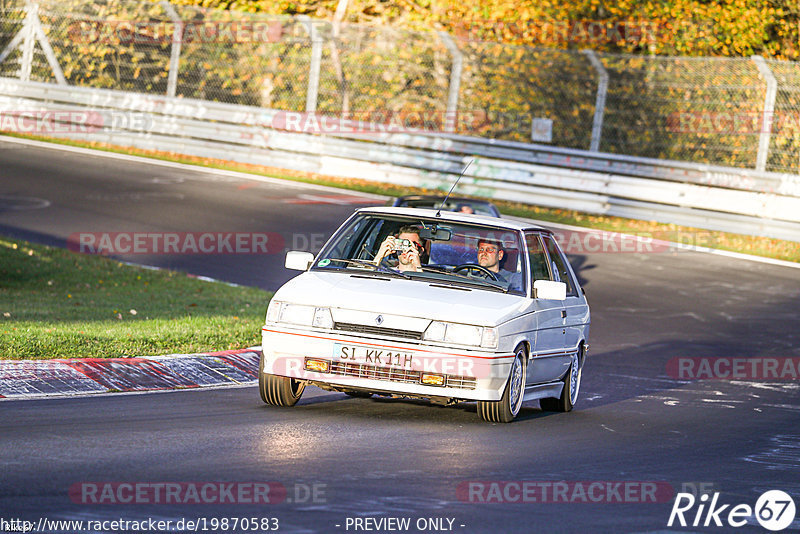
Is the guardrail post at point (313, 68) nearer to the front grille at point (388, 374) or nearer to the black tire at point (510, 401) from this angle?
the black tire at point (510, 401)

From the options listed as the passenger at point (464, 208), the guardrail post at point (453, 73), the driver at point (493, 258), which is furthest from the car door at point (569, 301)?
the guardrail post at point (453, 73)

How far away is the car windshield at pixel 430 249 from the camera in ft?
33.1

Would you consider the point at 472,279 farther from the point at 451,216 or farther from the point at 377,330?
the point at 377,330

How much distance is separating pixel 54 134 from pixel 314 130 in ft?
19.9

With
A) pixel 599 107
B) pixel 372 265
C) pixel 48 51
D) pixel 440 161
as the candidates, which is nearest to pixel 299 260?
pixel 372 265

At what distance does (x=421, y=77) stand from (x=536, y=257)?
61.8ft

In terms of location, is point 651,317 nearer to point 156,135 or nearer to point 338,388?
point 338,388

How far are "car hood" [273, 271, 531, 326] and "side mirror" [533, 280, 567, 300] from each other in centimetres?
15

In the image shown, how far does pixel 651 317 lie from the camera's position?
1717 centimetres

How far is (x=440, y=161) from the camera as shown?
2734cm

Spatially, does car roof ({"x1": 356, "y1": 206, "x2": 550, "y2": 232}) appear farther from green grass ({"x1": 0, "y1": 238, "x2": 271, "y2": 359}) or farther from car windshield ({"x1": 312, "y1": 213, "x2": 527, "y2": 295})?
green grass ({"x1": 0, "y1": 238, "x2": 271, "y2": 359})

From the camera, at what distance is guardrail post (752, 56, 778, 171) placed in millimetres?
25172

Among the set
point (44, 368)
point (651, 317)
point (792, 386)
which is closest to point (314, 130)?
point (651, 317)

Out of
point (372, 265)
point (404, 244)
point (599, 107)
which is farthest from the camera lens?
point (599, 107)
